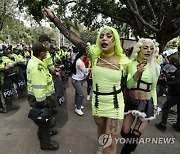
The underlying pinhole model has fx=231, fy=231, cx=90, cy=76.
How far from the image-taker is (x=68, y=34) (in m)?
2.70

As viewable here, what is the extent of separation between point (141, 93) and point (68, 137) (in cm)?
179

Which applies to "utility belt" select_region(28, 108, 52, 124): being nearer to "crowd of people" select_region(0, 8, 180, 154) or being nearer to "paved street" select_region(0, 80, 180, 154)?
"crowd of people" select_region(0, 8, 180, 154)

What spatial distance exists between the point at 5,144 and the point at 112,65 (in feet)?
8.02

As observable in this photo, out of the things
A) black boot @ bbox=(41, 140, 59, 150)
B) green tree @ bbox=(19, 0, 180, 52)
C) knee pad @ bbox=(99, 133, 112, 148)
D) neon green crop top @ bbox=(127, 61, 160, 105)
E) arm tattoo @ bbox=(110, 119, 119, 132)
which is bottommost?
black boot @ bbox=(41, 140, 59, 150)

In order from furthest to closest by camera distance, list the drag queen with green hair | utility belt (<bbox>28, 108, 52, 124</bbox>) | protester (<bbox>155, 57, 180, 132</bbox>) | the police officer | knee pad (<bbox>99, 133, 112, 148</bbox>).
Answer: protester (<bbox>155, 57, 180, 132</bbox>) < utility belt (<bbox>28, 108, 52, 124</bbox>) < the police officer < knee pad (<bbox>99, 133, 112, 148</bbox>) < the drag queen with green hair

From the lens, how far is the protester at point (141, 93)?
3031 millimetres

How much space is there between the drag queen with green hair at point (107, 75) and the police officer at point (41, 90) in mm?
830

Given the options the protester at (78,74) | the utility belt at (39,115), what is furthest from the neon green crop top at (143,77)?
the protester at (78,74)

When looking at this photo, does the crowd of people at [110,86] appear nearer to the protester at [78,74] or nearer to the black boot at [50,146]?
the black boot at [50,146]

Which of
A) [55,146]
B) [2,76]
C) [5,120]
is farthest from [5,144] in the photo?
[2,76]

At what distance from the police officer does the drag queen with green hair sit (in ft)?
2.72

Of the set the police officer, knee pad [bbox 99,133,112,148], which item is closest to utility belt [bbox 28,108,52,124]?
the police officer

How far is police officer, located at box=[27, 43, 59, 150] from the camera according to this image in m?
3.24

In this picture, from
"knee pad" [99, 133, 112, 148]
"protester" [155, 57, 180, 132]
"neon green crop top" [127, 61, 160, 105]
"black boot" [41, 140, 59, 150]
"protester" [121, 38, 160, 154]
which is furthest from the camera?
"protester" [155, 57, 180, 132]
